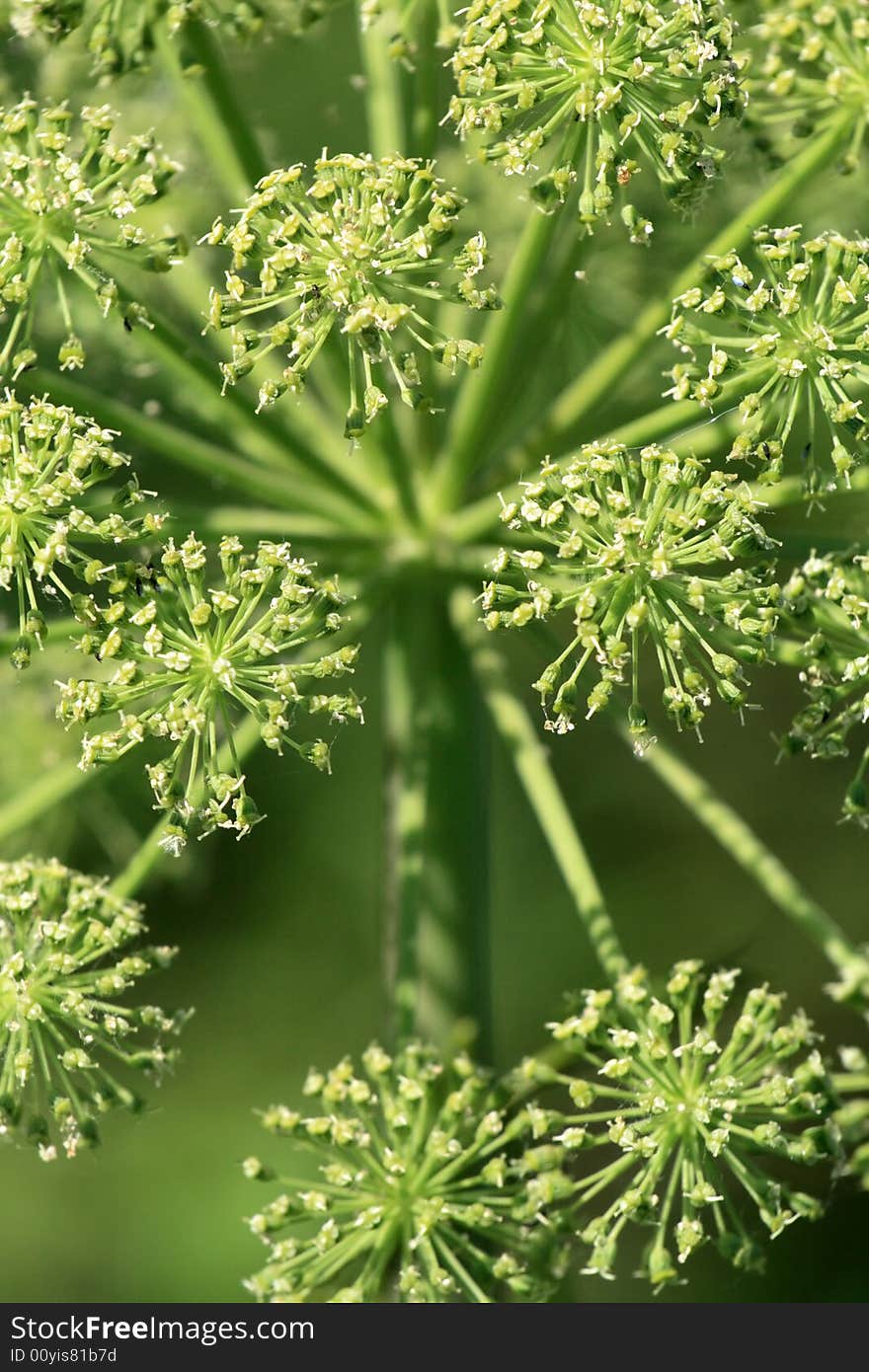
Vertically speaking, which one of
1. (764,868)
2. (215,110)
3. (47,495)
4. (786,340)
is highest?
(215,110)

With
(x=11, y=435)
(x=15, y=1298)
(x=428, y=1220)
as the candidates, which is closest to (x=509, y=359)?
(x=11, y=435)

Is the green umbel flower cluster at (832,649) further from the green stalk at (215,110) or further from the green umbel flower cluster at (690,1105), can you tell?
the green stalk at (215,110)

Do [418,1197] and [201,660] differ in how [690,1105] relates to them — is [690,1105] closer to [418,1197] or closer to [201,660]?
[418,1197]

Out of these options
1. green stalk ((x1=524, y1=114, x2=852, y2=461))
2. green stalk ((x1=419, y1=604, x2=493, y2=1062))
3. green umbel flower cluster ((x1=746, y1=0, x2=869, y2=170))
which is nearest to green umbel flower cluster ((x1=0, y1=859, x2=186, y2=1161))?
green stalk ((x1=419, y1=604, x2=493, y2=1062))

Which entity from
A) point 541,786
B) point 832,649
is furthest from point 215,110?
point 832,649

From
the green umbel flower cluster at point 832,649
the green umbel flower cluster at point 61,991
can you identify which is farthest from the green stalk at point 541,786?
the green umbel flower cluster at point 61,991

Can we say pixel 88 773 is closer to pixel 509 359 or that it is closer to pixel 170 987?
pixel 509 359
